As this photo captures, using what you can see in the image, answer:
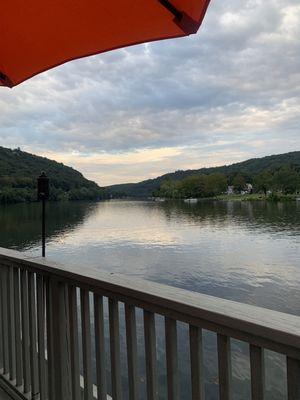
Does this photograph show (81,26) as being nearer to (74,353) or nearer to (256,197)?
(74,353)

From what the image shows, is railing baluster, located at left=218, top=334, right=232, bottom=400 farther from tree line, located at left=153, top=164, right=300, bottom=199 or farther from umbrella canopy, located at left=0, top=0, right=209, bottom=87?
tree line, located at left=153, top=164, right=300, bottom=199

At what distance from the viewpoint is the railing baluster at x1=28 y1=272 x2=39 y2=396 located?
1.88 meters

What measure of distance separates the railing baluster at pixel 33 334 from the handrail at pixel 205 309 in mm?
373

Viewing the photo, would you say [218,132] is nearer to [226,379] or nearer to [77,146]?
[77,146]

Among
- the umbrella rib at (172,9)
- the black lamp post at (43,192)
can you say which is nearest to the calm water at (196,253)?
the black lamp post at (43,192)

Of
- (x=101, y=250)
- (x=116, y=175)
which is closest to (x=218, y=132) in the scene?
(x=116, y=175)

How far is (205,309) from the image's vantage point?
0.98 m

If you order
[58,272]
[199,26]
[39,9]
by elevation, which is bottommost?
[58,272]

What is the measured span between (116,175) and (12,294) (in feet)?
190

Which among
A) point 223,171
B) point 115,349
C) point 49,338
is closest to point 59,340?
point 49,338

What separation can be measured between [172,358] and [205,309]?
26 cm

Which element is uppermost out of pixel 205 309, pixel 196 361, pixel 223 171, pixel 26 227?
pixel 223 171

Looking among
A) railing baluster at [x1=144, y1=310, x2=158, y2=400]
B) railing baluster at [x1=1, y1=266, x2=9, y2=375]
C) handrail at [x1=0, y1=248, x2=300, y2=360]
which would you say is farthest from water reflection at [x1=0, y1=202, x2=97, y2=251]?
railing baluster at [x1=144, y1=310, x2=158, y2=400]

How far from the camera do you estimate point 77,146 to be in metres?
40.0
